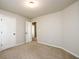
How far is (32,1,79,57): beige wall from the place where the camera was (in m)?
3.08

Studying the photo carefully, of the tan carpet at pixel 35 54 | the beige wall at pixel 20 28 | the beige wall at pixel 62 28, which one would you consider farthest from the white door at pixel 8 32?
the beige wall at pixel 62 28

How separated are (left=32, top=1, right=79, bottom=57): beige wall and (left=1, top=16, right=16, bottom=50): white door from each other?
236 cm

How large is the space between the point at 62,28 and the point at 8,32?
3546 mm

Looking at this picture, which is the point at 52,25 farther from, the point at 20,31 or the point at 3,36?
the point at 3,36

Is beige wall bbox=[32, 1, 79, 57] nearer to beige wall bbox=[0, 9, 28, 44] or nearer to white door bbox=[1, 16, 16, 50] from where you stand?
beige wall bbox=[0, 9, 28, 44]

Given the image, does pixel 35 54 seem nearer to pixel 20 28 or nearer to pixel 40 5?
pixel 40 5

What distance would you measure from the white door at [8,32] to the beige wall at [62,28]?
2.36 m

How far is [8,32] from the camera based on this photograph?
4.45 metres

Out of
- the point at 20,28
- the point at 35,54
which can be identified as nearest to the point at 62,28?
the point at 35,54

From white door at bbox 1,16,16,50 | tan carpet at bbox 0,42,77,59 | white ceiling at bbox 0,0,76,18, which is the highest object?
white ceiling at bbox 0,0,76,18

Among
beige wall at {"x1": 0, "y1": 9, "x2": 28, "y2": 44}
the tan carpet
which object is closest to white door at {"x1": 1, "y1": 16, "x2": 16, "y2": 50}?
beige wall at {"x1": 0, "y1": 9, "x2": 28, "y2": 44}

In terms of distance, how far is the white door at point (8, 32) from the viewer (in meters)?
4.14

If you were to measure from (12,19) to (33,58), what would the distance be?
125 inches

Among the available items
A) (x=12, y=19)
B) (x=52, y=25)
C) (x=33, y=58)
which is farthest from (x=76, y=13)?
(x=12, y=19)
